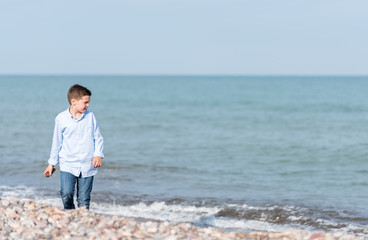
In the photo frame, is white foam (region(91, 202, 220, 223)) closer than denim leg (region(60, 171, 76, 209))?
No

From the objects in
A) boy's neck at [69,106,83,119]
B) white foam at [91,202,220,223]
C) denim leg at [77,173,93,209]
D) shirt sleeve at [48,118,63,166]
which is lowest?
white foam at [91,202,220,223]

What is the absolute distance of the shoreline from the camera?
5105mm

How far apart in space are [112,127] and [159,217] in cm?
1662

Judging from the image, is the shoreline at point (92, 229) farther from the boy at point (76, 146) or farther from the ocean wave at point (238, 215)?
the ocean wave at point (238, 215)

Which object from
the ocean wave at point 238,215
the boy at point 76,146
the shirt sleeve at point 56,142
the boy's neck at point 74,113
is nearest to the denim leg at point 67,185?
the boy at point 76,146

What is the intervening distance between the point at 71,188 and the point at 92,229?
1.06 metres

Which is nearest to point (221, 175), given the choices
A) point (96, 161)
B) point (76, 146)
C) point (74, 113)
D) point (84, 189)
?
point (84, 189)

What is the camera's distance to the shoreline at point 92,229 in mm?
5105

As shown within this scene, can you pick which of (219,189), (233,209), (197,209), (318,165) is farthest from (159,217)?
(318,165)

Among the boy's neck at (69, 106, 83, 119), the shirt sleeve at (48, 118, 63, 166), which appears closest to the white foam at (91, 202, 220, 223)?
the shirt sleeve at (48, 118, 63, 166)

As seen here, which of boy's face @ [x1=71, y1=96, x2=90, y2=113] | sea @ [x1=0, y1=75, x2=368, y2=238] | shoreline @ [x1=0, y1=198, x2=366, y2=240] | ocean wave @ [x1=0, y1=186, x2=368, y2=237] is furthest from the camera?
sea @ [x1=0, y1=75, x2=368, y2=238]

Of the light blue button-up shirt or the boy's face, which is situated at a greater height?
the boy's face

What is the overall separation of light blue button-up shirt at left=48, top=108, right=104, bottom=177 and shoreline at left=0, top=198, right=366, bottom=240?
0.56m

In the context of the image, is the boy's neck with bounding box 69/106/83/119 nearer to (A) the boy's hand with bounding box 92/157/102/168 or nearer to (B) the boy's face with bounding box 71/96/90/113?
(B) the boy's face with bounding box 71/96/90/113
